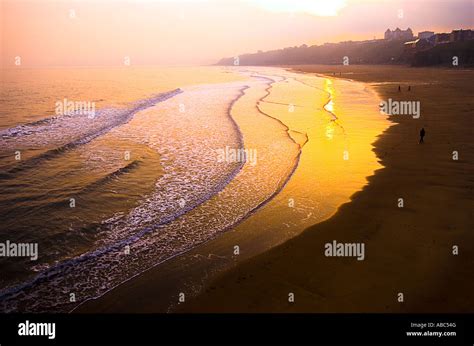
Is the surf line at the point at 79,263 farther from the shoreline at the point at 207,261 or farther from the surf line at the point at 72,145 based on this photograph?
the surf line at the point at 72,145

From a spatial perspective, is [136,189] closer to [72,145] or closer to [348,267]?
[348,267]

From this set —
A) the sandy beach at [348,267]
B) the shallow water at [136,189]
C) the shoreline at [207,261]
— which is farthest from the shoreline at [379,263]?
the shallow water at [136,189]

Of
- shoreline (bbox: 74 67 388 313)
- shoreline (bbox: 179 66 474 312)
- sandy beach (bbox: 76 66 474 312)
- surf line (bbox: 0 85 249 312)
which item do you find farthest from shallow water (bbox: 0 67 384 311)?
shoreline (bbox: 179 66 474 312)

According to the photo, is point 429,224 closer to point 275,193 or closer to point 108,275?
point 275,193

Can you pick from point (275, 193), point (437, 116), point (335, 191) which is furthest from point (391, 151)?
point (437, 116)

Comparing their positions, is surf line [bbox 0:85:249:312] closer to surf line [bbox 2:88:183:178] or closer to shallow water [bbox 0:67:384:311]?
shallow water [bbox 0:67:384:311]

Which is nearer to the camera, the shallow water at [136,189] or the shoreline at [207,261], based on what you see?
the shoreline at [207,261]
